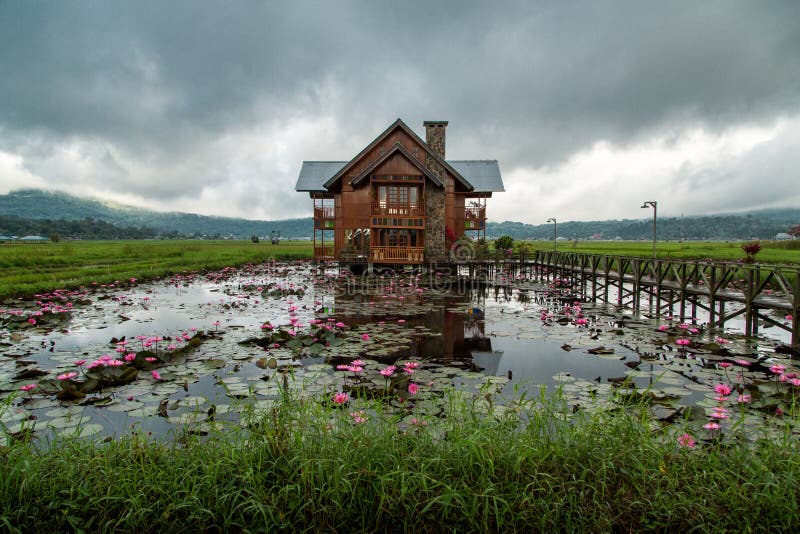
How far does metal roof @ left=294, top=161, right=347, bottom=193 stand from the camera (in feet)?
119

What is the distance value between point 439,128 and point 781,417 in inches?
1185

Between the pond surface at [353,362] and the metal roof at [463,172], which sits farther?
the metal roof at [463,172]

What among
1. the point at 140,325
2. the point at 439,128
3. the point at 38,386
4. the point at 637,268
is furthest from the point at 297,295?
the point at 439,128

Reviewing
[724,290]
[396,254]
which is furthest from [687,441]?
[396,254]

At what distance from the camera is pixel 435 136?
32.4 m

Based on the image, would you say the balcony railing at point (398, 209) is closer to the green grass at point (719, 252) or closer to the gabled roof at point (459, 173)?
the gabled roof at point (459, 173)

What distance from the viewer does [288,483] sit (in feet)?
11.1

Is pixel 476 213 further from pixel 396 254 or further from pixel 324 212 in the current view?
pixel 324 212

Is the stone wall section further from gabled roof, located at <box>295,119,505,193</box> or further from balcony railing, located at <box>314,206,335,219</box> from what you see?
balcony railing, located at <box>314,206,335,219</box>

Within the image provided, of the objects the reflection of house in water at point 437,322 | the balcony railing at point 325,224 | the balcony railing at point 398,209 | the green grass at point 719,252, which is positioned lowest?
the reflection of house in water at point 437,322

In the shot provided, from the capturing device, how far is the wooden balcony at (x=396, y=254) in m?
26.9

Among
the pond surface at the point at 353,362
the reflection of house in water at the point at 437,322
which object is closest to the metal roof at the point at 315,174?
the reflection of house in water at the point at 437,322

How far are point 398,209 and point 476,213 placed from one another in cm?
1148

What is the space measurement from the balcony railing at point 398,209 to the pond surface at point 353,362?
42.0 ft
